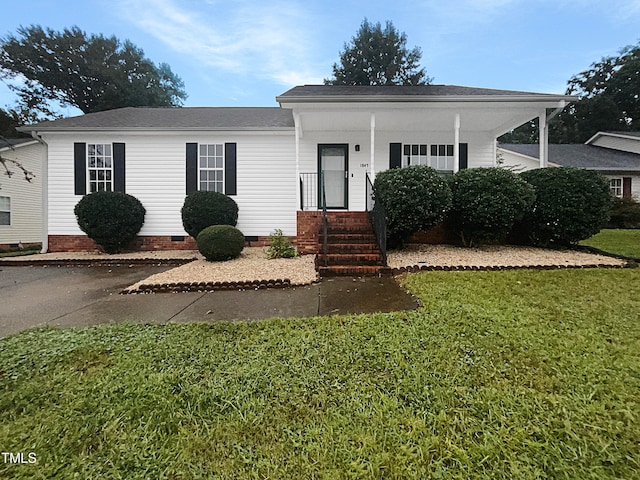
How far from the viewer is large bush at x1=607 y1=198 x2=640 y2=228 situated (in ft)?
48.1

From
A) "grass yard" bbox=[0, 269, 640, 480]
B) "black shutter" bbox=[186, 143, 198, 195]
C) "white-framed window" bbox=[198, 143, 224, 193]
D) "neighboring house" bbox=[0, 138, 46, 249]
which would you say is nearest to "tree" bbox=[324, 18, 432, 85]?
"white-framed window" bbox=[198, 143, 224, 193]

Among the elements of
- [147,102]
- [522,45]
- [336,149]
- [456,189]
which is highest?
[147,102]

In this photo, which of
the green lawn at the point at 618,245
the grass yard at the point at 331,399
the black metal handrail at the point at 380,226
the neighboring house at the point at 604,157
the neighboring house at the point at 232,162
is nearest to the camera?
the grass yard at the point at 331,399

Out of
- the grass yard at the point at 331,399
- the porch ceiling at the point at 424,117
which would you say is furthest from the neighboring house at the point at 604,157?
the grass yard at the point at 331,399

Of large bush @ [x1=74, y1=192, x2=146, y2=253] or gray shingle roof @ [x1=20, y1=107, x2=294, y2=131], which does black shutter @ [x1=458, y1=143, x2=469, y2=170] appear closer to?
gray shingle roof @ [x1=20, y1=107, x2=294, y2=131]

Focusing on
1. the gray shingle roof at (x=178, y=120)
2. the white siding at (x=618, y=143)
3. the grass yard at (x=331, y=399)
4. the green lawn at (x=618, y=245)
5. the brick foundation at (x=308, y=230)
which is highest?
the white siding at (x=618, y=143)

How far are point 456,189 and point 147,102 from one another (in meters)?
28.4

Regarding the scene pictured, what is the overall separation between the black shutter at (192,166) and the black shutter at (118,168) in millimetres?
1998

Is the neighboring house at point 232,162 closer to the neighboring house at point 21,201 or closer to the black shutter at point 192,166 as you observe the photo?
the black shutter at point 192,166

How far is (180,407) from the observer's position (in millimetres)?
1968

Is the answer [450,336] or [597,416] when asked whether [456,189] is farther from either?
[597,416]

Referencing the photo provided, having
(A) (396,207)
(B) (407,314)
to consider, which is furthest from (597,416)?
(A) (396,207)

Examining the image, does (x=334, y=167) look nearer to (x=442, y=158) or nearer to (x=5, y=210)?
(x=442, y=158)

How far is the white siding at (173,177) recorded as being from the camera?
9961 mm
